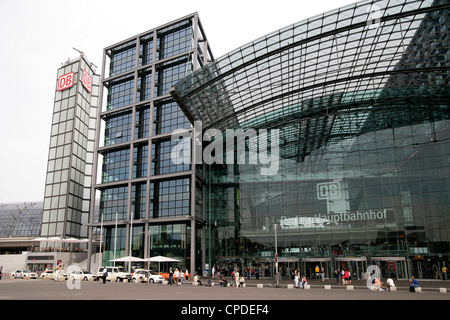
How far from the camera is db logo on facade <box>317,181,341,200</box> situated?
4372 cm

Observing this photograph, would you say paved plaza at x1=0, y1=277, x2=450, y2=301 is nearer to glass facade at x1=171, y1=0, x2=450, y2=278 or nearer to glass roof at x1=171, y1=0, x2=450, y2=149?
glass facade at x1=171, y1=0, x2=450, y2=278

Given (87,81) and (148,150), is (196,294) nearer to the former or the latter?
(148,150)

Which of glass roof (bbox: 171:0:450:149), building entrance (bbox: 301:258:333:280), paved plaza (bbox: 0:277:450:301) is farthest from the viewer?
building entrance (bbox: 301:258:333:280)

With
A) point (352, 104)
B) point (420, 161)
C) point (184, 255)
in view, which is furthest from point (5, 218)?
point (420, 161)

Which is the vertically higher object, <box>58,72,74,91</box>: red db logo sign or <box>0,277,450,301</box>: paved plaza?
<box>58,72,74,91</box>: red db logo sign

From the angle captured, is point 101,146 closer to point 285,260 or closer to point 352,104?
point 285,260

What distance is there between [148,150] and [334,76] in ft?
96.2

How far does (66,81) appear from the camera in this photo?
266ft

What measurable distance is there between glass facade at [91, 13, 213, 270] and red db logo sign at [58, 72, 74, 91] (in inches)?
771

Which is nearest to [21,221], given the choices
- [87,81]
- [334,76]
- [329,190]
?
[87,81]

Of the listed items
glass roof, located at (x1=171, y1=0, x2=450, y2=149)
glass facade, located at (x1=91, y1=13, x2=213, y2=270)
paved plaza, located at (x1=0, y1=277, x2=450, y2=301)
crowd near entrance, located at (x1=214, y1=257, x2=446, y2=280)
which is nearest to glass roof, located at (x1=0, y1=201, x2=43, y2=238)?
glass facade, located at (x1=91, y1=13, x2=213, y2=270)

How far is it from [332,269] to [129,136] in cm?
3661

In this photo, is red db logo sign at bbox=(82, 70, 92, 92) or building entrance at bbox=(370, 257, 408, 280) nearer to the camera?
building entrance at bbox=(370, 257, 408, 280)

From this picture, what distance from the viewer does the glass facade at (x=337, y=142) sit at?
119 ft
